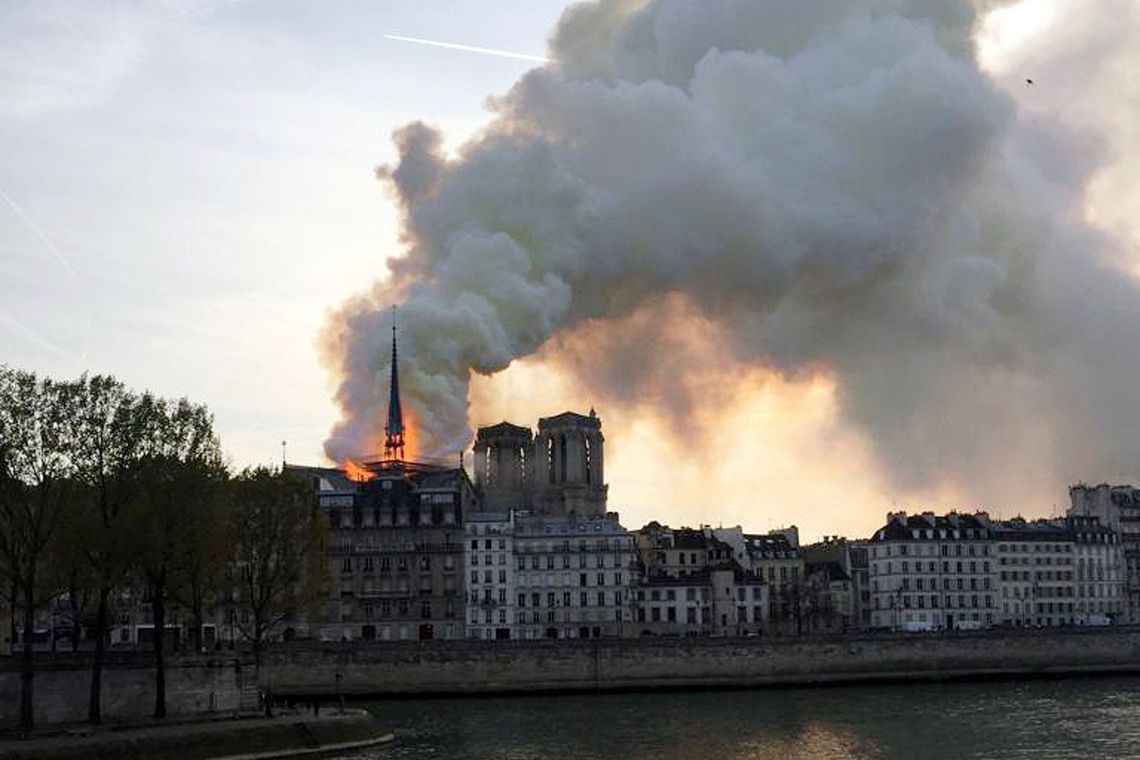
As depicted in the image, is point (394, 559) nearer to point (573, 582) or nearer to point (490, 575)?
point (490, 575)

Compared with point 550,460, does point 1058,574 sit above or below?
below

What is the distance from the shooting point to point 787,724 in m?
90.8

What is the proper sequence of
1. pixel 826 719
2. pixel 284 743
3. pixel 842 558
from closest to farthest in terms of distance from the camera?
pixel 284 743, pixel 826 719, pixel 842 558

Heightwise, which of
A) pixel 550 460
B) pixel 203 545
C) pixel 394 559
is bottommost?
pixel 203 545

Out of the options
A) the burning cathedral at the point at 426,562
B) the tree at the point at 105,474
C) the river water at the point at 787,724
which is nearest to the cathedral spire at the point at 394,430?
the burning cathedral at the point at 426,562

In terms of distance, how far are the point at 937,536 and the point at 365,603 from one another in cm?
5744

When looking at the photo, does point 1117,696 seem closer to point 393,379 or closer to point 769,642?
point 769,642

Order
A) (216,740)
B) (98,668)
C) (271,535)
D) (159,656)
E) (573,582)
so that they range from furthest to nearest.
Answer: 1. (573,582)
2. (271,535)
3. (159,656)
4. (98,668)
5. (216,740)

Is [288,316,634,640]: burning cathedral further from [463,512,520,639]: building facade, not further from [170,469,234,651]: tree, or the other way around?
[170,469,234,651]: tree

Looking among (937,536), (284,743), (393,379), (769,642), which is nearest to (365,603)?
(393,379)

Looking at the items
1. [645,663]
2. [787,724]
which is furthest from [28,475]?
[645,663]

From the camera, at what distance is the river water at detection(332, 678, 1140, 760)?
76.1 m

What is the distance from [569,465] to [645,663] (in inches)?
2312

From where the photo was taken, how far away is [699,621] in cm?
14975
